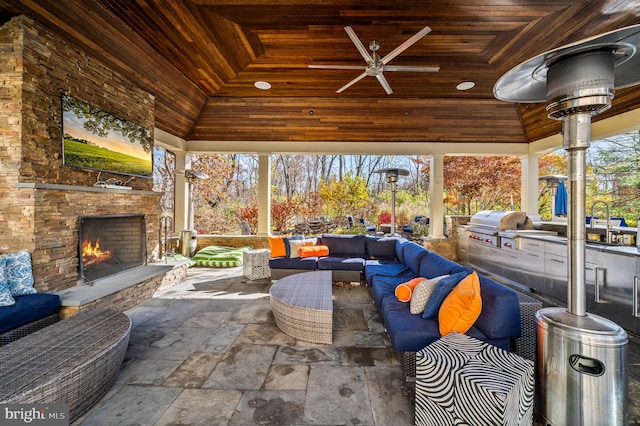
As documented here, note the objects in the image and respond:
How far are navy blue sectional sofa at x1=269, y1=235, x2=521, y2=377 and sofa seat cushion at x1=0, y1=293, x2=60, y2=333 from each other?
2796 mm

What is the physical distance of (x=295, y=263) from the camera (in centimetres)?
473

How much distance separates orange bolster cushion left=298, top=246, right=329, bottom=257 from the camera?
192 inches

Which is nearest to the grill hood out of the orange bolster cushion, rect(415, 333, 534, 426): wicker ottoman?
the orange bolster cushion

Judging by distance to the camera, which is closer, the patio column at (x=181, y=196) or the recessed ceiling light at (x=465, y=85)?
the recessed ceiling light at (x=465, y=85)

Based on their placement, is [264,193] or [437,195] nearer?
[437,195]

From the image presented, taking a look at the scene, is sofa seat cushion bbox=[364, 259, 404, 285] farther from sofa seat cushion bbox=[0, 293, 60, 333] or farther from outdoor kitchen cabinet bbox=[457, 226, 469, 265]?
sofa seat cushion bbox=[0, 293, 60, 333]

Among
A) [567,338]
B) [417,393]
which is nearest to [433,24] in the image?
[567,338]

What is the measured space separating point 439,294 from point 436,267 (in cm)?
78

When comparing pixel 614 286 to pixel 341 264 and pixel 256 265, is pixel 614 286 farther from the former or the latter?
pixel 256 265

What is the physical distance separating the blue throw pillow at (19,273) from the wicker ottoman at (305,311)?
7.99ft

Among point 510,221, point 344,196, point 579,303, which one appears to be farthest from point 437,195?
point 579,303

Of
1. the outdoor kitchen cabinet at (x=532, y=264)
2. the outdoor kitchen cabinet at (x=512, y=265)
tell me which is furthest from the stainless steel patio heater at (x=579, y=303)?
the outdoor kitchen cabinet at (x=512, y=265)

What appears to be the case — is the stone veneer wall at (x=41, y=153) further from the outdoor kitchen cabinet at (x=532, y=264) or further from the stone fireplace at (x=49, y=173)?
the outdoor kitchen cabinet at (x=532, y=264)

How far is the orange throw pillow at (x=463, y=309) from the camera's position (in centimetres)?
202
